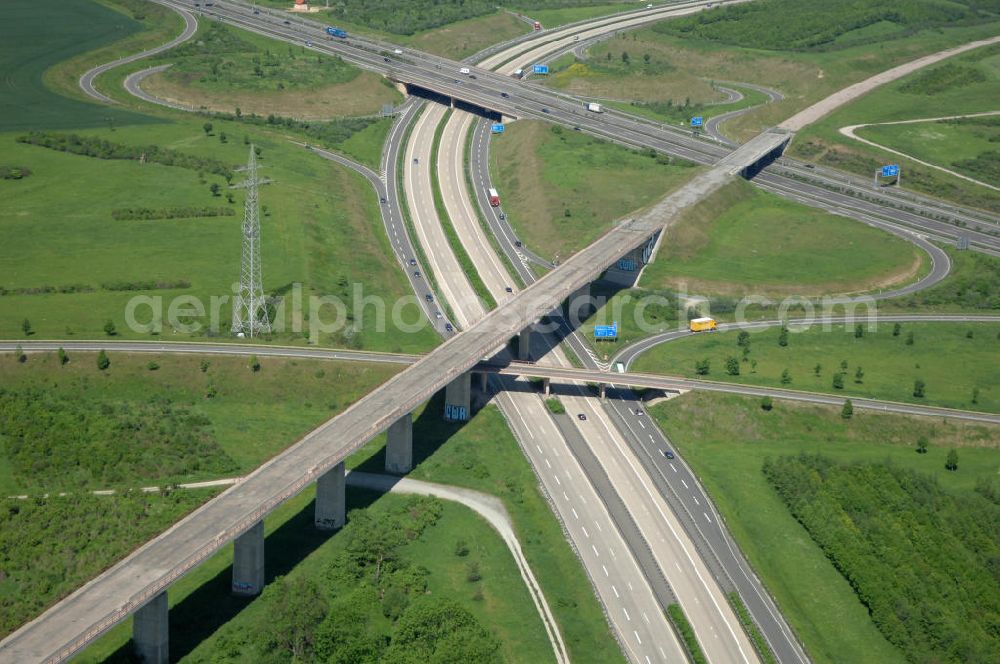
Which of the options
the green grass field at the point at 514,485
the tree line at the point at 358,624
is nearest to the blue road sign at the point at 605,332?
the green grass field at the point at 514,485

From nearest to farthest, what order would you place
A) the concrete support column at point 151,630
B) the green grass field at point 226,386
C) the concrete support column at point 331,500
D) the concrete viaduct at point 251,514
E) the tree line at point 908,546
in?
1. the concrete viaduct at point 251,514
2. the concrete support column at point 151,630
3. the tree line at point 908,546
4. the concrete support column at point 331,500
5. the green grass field at point 226,386

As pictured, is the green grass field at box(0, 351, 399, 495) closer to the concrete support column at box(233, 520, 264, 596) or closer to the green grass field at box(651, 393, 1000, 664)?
the concrete support column at box(233, 520, 264, 596)

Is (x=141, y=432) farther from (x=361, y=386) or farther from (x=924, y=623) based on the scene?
(x=924, y=623)

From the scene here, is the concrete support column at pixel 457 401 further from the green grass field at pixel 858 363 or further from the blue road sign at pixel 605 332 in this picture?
the blue road sign at pixel 605 332

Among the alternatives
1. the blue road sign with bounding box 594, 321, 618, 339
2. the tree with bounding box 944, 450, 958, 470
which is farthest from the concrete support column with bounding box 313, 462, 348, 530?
the tree with bounding box 944, 450, 958, 470

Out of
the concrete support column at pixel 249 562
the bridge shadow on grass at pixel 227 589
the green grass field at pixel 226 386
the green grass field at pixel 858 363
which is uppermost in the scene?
the green grass field at pixel 858 363
